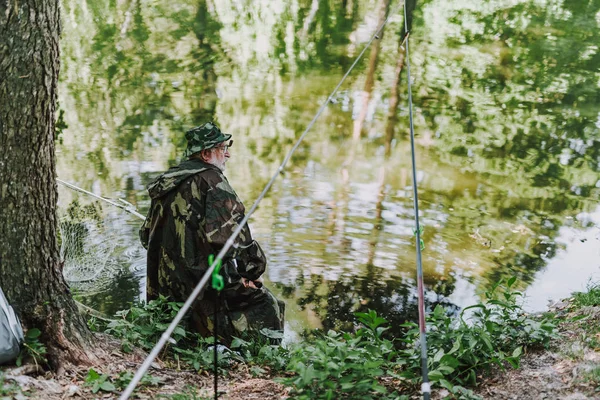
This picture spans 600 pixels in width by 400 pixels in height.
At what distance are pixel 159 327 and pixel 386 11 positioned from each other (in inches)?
526

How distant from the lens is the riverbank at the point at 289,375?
10.1 feet

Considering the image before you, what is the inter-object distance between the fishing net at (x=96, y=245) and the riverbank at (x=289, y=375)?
1.76 m

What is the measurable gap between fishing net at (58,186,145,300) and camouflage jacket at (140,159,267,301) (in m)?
1.03

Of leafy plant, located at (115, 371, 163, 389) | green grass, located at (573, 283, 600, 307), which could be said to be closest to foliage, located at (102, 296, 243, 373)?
leafy plant, located at (115, 371, 163, 389)

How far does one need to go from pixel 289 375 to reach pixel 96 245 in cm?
282

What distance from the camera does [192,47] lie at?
13.0m

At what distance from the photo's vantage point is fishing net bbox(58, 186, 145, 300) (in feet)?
18.3

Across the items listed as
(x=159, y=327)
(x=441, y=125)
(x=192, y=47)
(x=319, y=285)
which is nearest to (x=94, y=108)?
(x=192, y=47)

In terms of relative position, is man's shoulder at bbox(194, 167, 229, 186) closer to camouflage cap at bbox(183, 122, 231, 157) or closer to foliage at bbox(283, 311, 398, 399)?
camouflage cap at bbox(183, 122, 231, 157)

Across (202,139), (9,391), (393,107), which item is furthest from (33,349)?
(393,107)

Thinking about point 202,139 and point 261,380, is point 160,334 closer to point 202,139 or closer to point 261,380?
point 261,380

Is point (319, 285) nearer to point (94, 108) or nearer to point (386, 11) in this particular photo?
point (94, 108)

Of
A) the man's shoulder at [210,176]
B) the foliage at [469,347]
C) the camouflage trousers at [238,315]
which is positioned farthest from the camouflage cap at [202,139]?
the foliage at [469,347]

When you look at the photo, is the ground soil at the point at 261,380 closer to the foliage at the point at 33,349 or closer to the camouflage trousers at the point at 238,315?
the foliage at the point at 33,349
